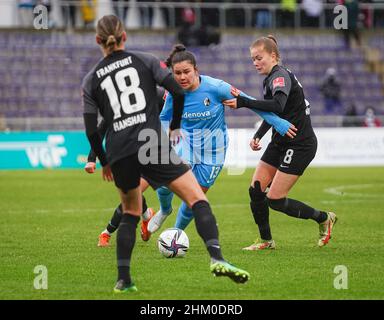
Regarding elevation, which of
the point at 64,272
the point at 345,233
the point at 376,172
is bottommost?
the point at 376,172

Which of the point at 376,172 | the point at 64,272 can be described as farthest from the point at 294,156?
the point at 376,172

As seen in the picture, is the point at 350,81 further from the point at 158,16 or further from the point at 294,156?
the point at 294,156

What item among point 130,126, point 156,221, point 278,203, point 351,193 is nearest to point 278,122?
point 278,203

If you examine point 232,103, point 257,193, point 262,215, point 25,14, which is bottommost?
point 262,215

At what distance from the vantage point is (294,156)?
392 inches

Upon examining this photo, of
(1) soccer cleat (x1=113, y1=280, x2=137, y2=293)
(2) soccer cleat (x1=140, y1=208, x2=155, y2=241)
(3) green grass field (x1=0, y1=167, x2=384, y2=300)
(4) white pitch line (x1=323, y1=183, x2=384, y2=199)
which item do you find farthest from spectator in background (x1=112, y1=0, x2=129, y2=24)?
(1) soccer cleat (x1=113, y1=280, x2=137, y2=293)

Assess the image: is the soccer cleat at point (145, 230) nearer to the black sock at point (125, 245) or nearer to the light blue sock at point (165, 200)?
the light blue sock at point (165, 200)

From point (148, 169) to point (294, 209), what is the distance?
3.16 metres

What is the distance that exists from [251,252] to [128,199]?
9.15 ft

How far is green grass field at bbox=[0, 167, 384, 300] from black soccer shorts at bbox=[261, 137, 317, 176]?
89 centimetres

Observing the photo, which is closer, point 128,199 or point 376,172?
point 128,199

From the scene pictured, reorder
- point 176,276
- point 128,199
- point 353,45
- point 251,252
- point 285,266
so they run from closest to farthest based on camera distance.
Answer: point 128,199 → point 176,276 → point 285,266 → point 251,252 → point 353,45

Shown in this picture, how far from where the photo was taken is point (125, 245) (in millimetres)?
7422

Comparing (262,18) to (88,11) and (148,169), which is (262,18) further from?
(148,169)
